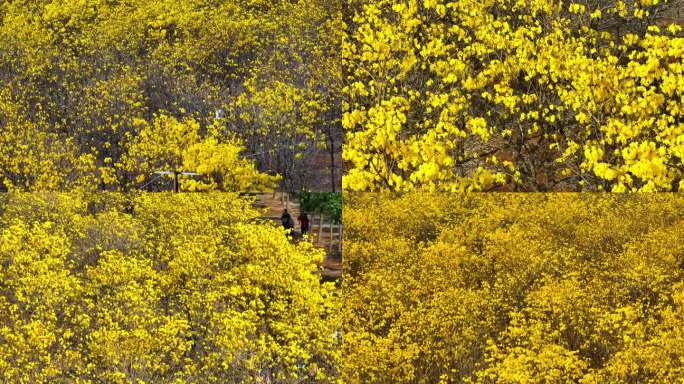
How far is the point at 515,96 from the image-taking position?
5879mm

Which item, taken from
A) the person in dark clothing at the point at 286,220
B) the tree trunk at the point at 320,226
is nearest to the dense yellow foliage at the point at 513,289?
the tree trunk at the point at 320,226

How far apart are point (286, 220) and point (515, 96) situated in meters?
1.85

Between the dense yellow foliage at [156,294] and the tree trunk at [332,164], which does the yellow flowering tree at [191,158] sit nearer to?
the dense yellow foliage at [156,294]

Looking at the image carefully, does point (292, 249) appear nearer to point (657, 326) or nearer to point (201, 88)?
point (201, 88)

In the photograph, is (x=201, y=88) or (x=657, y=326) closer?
(x=657, y=326)

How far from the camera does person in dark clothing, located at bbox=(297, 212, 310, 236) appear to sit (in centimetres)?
573

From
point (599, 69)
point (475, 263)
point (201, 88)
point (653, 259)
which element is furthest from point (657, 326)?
point (201, 88)

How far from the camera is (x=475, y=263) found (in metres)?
5.59

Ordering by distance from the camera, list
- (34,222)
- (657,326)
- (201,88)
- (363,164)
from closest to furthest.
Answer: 1. (657,326)
2. (363,164)
3. (34,222)
4. (201,88)

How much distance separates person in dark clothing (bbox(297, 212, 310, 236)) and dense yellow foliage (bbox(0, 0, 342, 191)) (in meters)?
0.39

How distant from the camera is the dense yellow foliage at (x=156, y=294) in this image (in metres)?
5.64

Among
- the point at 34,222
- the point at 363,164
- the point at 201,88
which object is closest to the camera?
the point at 363,164

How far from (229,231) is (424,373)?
1.71m

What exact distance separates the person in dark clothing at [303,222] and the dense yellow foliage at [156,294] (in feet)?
0.37
